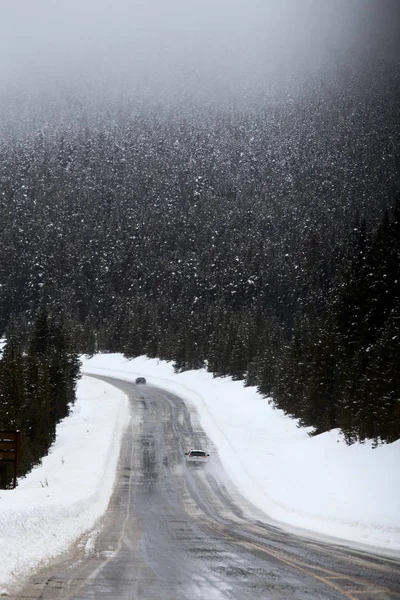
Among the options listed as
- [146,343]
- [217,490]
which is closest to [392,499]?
[217,490]

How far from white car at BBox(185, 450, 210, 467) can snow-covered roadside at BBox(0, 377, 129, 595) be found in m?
3.50

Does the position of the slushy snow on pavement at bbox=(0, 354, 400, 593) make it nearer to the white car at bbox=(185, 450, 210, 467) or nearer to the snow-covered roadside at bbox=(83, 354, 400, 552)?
the snow-covered roadside at bbox=(83, 354, 400, 552)

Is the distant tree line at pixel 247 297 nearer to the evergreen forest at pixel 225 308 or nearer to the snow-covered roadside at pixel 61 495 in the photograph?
the evergreen forest at pixel 225 308

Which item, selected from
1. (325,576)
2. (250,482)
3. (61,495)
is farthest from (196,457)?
(325,576)

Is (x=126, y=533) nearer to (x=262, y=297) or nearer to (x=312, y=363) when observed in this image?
(x=312, y=363)

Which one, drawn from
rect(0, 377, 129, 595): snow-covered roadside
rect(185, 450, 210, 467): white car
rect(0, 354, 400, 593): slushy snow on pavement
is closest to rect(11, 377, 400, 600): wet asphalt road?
rect(0, 377, 129, 595): snow-covered roadside

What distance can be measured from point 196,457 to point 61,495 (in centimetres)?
1197

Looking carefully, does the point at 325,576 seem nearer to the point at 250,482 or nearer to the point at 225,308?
the point at 250,482

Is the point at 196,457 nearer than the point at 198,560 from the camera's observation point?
No

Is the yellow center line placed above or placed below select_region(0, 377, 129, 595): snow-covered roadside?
below

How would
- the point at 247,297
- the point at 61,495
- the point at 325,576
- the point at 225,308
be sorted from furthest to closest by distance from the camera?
the point at 247,297
the point at 225,308
the point at 61,495
the point at 325,576

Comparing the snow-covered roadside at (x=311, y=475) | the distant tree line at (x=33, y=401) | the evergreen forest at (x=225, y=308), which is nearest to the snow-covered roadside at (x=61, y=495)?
the distant tree line at (x=33, y=401)

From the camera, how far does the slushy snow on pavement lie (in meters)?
13.0

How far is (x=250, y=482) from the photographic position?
79.9 feet
